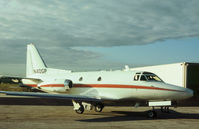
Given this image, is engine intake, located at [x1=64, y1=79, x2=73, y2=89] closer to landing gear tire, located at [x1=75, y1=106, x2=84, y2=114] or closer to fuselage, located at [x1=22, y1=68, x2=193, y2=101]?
fuselage, located at [x1=22, y1=68, x2=193, y2=101]

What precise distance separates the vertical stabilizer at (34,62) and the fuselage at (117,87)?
11.3 feet

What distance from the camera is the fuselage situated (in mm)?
16094

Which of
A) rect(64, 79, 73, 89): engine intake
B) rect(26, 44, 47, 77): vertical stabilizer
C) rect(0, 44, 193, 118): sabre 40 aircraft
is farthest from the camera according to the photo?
rect(26, 44, 47, 77): vertical stabilizer

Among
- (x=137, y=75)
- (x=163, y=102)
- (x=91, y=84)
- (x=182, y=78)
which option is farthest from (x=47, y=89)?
(x=182, y=78)

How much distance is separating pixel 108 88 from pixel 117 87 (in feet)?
2.56

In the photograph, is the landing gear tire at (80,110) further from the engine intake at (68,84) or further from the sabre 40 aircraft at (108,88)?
the engine intake at (68,84)

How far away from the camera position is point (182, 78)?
113ft

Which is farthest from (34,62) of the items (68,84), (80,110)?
(80,110)

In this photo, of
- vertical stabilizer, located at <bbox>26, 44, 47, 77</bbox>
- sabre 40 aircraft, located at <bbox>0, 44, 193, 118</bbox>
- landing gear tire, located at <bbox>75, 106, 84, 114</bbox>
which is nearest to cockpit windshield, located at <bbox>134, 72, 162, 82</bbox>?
sabre 40 aircraft, located at <bbox>0, 44, 193, 118</bbox>

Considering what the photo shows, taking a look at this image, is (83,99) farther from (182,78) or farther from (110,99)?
(182,78)

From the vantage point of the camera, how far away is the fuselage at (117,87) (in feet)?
52.8

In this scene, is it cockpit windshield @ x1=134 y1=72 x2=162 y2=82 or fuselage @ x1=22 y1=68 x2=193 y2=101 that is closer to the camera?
fuselage @ x1=22 y1=68 x2=193 y2=101

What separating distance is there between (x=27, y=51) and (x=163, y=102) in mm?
16388

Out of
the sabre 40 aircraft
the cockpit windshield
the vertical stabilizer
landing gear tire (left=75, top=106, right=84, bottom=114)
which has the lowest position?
landing gear tire (left=75, top=106, right=84, bottom=114)
